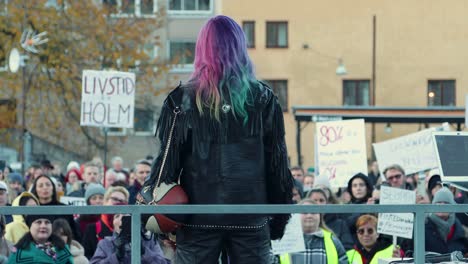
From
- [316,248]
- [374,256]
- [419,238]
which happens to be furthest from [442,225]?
[419,238]

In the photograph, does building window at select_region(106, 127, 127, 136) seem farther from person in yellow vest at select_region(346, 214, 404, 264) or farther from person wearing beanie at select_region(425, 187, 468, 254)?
person in yellow vest at select_region(346, 214, 404, 264)

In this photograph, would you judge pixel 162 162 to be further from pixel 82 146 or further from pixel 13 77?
pixel 82 146

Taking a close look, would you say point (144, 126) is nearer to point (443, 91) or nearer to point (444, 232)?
point (443, 91)

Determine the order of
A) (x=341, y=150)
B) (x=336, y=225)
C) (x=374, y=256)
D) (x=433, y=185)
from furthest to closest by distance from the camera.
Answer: (x=341, y=150) → (x=433, y=185) → (x=336, y=225) → (x=374, y=256)

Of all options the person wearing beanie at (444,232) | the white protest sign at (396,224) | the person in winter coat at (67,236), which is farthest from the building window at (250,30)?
the person in winter coat at (67,236)

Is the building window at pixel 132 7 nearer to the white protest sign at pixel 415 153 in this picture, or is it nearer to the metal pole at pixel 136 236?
the white protest sign at pixel 415 153

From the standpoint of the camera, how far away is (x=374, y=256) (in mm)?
9883

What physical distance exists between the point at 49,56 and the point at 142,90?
6068 mm

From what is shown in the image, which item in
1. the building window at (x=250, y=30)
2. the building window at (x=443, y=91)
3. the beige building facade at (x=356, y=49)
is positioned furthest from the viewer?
the building window at (x=443, y=91)

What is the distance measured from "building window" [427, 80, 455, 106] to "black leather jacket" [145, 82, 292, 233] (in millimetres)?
48093

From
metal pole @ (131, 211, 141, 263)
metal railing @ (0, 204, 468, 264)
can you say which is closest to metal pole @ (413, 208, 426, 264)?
metal railing @ (0, 204, 468, 264)

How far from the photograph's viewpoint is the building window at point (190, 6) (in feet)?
179

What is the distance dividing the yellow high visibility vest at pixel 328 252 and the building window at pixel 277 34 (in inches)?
1714

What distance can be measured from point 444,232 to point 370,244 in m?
1.08
